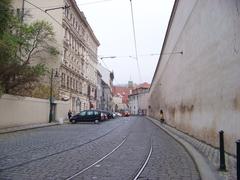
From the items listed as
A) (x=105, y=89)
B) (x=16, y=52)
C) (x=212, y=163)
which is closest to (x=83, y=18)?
(x=16, y=52)

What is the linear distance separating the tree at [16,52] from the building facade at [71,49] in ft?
8.31

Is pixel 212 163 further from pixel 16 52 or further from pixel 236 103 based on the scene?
pixel 16 52

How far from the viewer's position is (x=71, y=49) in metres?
57.9

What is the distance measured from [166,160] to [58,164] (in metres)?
3.49

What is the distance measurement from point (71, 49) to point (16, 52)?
2524 cm

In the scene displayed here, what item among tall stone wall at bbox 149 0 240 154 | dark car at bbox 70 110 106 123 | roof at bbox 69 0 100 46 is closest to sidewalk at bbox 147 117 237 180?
tall stone wall at bbox 149 0 240 154

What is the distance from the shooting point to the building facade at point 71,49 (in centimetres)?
5047

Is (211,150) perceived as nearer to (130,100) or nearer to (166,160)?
(166,160)

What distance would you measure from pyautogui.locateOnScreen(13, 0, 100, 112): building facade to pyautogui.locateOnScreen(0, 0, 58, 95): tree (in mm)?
2533

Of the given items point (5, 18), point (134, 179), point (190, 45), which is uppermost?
point (5, 18)

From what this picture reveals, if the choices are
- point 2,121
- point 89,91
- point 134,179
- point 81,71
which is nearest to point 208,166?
point 134,179

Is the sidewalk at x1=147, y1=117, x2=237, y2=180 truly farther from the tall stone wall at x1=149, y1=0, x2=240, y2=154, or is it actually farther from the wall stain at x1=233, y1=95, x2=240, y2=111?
the wall stain at x1=233, y1=95, x2=240, y2=111

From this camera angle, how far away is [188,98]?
77.2ft

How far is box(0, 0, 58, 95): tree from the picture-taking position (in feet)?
95.3
